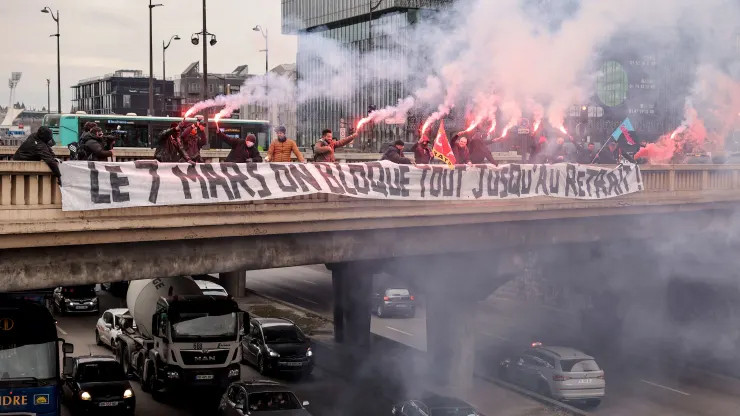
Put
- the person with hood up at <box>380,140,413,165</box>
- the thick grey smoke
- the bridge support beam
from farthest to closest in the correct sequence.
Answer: the bridge support beam
the thick grey smoke
the person with hood up at <box>380,140,413,165</box>

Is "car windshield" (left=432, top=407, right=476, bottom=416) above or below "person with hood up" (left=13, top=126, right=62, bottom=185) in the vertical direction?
below

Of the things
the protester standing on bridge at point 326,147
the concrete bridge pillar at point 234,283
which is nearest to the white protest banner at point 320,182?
the protester standing on bridge at point 326,147

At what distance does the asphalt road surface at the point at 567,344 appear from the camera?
28.9 m

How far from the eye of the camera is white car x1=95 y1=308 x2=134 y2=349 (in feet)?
113

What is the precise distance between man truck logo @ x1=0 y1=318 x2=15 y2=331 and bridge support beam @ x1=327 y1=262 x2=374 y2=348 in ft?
56.9

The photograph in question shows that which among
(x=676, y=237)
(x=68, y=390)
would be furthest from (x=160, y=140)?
(x=676, y=237)

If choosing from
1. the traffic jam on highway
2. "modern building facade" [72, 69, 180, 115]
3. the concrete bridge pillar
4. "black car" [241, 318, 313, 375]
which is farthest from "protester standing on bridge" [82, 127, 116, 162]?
"modern building facade" [72, 69, 180, 115]

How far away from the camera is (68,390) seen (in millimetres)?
29500

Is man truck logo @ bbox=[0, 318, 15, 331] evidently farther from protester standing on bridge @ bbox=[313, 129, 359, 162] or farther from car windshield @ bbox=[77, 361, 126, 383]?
car windshield @ bbox=[77, 361, 126, 383]

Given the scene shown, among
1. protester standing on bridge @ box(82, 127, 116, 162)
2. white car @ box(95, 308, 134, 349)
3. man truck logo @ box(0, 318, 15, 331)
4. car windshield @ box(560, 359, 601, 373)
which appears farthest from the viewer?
white car @ box(95, 308, 134, 349)

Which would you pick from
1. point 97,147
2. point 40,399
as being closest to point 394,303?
point 40,399

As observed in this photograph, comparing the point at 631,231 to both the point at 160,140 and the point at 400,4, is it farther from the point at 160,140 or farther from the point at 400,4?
the point at 400,4

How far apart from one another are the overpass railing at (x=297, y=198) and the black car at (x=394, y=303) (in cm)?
1805

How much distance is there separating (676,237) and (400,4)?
70.6ft
